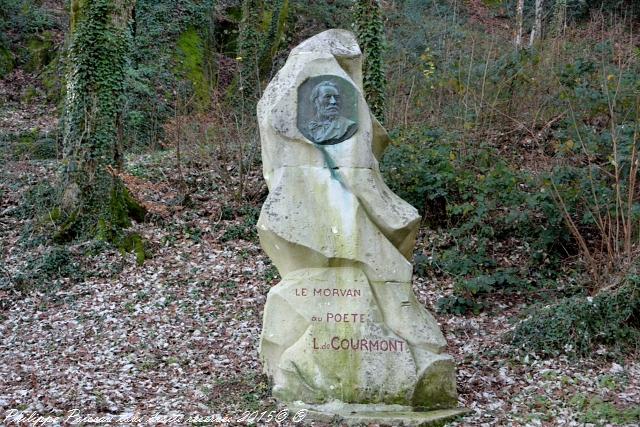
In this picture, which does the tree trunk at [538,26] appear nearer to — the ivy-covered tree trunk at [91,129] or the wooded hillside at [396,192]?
the wooded hillside at [396,192]

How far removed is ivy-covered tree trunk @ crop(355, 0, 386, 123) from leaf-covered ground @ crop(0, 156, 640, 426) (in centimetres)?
259

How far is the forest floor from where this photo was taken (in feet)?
25.5

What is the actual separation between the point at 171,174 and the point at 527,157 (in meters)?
6.54

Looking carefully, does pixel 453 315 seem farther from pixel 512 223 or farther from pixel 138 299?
pixel 138 299

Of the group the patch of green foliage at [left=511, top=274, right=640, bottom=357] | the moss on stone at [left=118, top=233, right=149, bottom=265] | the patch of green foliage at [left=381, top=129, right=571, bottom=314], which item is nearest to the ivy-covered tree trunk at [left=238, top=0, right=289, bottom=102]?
the patch of green foliage at [left=381, top=129, right=571, bottom=314]

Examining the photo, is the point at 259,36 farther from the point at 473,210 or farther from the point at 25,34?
the point at 473,210

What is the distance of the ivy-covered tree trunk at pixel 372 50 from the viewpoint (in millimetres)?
14430

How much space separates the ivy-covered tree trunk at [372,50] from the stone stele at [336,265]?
6.46m

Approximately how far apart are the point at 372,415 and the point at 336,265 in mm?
1417

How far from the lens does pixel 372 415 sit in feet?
23.7

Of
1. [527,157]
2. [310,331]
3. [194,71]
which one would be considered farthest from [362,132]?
[194,71]

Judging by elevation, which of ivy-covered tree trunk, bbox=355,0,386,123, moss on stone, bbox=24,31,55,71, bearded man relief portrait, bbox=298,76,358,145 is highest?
moss on stone, bbox=24,31,55,71

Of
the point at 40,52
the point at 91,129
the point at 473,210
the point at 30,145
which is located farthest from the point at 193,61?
the point at 473,210

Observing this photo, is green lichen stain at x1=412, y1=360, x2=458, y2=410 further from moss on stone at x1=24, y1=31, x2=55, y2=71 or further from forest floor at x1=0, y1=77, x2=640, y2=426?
moss on stone at x1=24, y1=31, x2=55, y2=71
